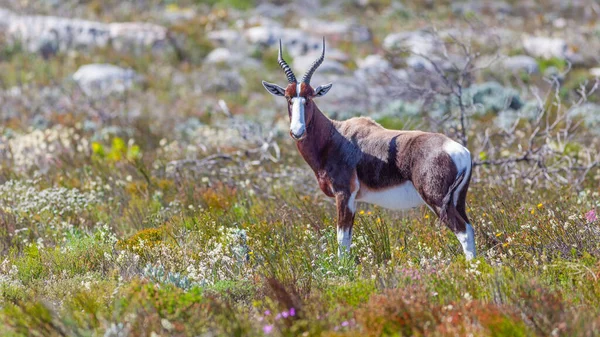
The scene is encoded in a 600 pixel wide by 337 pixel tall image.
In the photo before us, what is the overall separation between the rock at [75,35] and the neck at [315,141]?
54.7 ft

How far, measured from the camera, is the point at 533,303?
13.7 feet

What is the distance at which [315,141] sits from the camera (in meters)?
6.21

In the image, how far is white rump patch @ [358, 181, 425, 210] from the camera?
5777 mm

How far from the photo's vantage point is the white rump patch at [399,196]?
578 centimetres

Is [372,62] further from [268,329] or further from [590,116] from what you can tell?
[268,329]

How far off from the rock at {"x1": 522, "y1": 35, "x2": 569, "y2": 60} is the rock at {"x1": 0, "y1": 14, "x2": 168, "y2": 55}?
42.2ft

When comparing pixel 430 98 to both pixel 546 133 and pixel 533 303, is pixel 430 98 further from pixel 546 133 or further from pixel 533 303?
pixel 533 303

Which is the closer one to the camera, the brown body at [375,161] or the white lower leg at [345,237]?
the brown body at [375,161]

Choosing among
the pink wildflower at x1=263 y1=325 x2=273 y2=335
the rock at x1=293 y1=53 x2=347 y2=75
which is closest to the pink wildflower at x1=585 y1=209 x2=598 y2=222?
the pink wildflower at x1=263 y1=325 x2=273 y2=335

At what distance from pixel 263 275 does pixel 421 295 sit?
149cm

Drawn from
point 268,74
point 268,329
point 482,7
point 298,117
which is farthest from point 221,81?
point 482,7

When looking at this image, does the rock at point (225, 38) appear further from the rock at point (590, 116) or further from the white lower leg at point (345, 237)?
the white lower leg at point (345, 237)

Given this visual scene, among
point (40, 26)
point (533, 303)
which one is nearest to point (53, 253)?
point (533, 303)

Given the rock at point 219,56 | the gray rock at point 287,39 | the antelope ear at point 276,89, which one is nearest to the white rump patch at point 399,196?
the antelope ear at point 276,89
